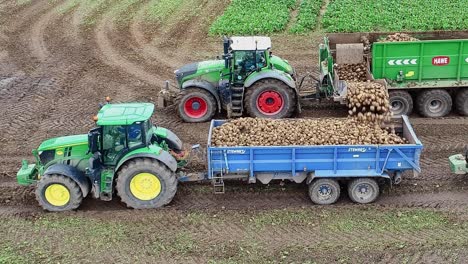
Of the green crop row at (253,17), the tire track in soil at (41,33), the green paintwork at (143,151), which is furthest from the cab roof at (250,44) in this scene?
the tire track in soil at (41,33)

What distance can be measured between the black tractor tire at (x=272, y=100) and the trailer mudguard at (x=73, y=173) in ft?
18.4

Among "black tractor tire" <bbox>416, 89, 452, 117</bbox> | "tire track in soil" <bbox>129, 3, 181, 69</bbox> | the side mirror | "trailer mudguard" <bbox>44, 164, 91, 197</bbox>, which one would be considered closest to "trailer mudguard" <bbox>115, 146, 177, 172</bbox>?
the side mirror

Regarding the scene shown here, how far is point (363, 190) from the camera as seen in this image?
1312 cm

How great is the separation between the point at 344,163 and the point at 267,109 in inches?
188

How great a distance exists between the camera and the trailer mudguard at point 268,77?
55.4 ft

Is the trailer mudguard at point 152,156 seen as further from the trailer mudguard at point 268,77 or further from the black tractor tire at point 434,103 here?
the black tractor tire at point 434,103

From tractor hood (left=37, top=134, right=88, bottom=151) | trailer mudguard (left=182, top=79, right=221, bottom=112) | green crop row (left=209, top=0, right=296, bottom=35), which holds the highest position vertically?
green crop row (left=209, top=0, right=296, bottom=35)

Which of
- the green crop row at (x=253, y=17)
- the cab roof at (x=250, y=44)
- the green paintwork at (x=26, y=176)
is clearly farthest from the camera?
the green crop row at (x=253, y=17)

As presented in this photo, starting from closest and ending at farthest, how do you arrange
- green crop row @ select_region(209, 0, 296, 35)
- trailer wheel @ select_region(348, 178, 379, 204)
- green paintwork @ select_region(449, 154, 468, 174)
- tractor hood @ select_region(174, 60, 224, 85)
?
1. trailer wheel @ select_region(348, 178, 379, 204)
2. green paintwork @ select_region(449, 154, 468, 174)
3. tractor hood @ select_region(174, 60, 224, 85)
4. green crop row @ select_region(209, 0, 296, 35)

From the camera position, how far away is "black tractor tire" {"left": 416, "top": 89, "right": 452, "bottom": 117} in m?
17.4

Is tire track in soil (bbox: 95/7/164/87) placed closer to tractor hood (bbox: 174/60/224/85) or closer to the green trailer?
tractor hood (bbox: 174/60/224/85)

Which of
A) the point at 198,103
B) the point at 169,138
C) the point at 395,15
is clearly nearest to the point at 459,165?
the point at 169,138

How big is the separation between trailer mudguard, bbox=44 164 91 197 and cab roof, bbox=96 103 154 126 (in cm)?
113

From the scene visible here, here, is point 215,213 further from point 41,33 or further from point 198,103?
point 41,33
